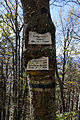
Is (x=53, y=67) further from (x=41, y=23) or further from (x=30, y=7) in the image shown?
(x=30, y=7)

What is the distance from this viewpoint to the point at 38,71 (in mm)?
1269

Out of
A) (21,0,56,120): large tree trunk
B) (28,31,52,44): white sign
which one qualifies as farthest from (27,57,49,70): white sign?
(28,31,52,44): white sign

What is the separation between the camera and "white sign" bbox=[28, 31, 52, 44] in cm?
131

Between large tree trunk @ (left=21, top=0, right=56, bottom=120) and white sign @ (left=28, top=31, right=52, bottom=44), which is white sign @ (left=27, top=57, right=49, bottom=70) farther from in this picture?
white sign @ (left=28, top=31, right=52, bottom=44)

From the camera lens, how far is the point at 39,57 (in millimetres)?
1288

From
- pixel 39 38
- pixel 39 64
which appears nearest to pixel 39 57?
pixel 39 64

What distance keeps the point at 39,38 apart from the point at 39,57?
0.22 metres

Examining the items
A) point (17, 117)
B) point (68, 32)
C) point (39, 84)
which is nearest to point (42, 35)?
point (39, 84)

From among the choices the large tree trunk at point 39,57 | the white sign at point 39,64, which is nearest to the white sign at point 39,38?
the large tree trunk at point 39,57

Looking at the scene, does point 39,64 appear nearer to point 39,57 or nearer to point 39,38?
point 39,57

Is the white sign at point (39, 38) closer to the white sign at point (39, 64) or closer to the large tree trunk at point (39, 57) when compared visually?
the large tree trunk at point (39, 57)

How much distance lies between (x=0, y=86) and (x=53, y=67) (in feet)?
26.6

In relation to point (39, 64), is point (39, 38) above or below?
above

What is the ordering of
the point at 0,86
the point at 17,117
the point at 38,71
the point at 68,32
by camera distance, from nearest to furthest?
1. the point at 38,71
2. the point at 17,117
3. the point at 0,86
4. the point at 68,32
